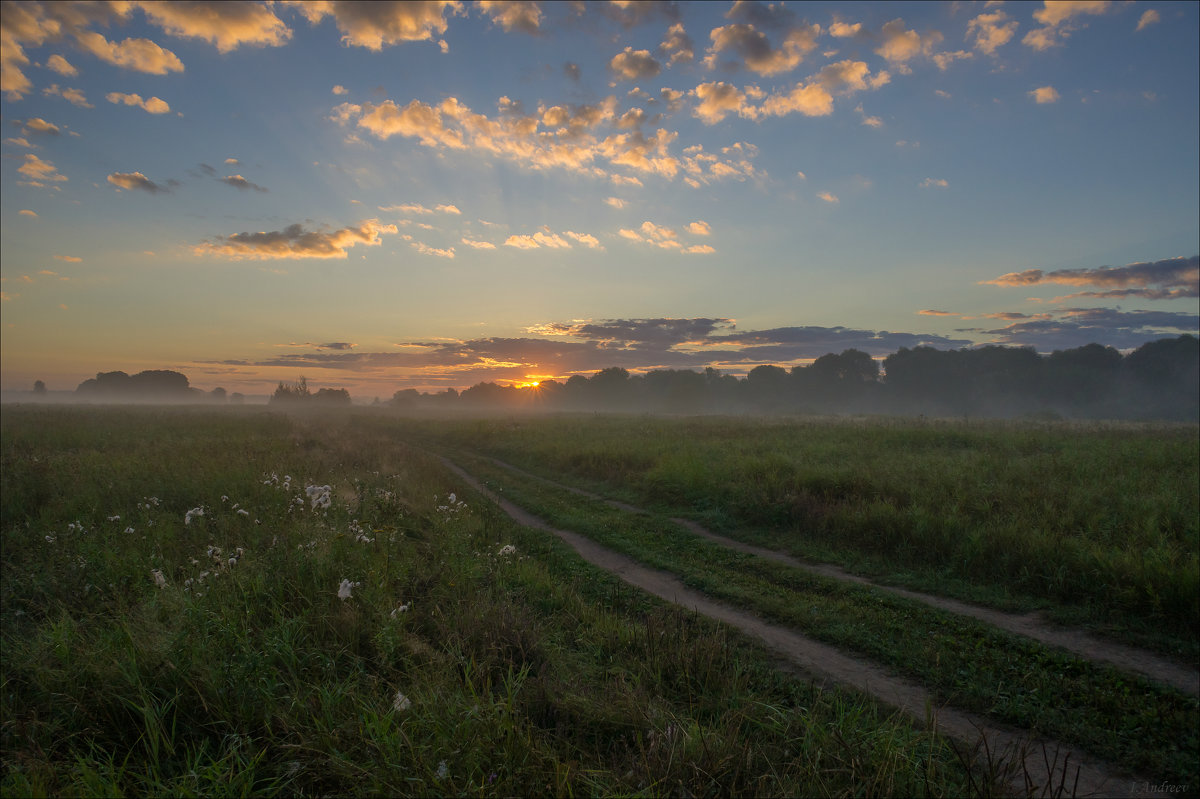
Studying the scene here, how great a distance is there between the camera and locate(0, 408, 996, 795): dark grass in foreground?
9.87ft

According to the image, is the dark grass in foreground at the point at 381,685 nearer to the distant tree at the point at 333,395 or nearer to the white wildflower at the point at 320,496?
the white wildflower at the point at 320,496

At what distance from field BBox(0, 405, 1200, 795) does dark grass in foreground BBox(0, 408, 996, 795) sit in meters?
0.03

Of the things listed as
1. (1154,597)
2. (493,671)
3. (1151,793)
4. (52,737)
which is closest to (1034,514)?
(1154,597)

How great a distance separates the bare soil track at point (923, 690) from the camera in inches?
142

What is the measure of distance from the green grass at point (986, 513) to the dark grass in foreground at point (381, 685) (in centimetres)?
459

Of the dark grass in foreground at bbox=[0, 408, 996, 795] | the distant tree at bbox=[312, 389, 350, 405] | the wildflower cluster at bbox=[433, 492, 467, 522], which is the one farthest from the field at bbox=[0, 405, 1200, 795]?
the distant tree at bbox=[312, 389, 350, 405]

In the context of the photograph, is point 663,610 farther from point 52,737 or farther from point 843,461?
point 843,461

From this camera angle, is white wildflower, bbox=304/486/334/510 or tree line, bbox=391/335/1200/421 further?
tree line, bbox=391/335/1200/421

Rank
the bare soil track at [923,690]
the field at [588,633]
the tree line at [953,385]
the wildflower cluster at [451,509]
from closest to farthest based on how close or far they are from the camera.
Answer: the field at [588,633]
the bare soil track at [923,690]
the wildflower cluster at [451,509]
the tree line at [953,385]

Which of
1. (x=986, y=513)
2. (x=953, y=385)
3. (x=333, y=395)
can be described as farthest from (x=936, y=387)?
(x=333, y=395)

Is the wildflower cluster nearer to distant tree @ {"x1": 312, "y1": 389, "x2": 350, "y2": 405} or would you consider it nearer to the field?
the field

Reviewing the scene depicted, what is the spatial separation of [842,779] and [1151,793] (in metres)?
2.80

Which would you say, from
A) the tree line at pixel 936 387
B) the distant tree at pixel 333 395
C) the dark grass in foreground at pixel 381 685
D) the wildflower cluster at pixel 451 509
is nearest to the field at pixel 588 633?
the dark grass in foreground at pixel 381 685

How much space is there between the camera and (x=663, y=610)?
6516 millimetres
